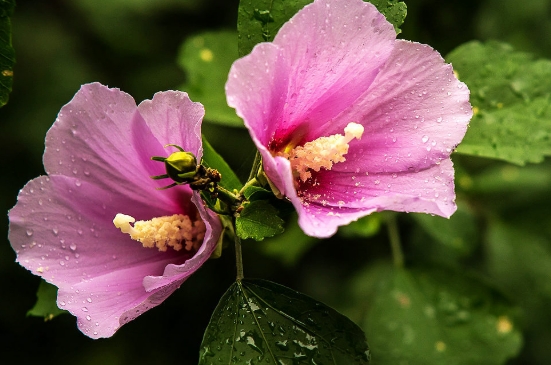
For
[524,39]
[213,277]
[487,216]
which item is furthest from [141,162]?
[524,39]

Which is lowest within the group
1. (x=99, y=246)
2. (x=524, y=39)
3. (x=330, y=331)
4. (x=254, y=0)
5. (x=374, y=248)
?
(x=374, y=248)

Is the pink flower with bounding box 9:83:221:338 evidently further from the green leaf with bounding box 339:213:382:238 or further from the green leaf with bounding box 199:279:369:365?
the green leaf with bounding box 339:213:382:238

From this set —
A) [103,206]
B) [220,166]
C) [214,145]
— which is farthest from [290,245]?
[103,206]

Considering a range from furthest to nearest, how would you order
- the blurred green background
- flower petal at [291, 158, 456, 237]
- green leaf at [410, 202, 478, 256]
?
1. the blurred green background
2. green leaf at [410, 202, 478, 256]
3. flower petal at [291, 158, 456, 237]

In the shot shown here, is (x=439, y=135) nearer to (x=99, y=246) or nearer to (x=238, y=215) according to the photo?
(x=238, y=215)

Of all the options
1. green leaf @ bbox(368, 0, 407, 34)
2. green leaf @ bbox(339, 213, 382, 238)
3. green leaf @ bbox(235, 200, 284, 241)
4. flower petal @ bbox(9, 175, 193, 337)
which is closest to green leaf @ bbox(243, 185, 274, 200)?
green leaf @ bbox(235, 200, 284, 241)

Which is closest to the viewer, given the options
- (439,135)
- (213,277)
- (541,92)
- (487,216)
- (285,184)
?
(285,184)

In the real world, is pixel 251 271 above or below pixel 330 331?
below
